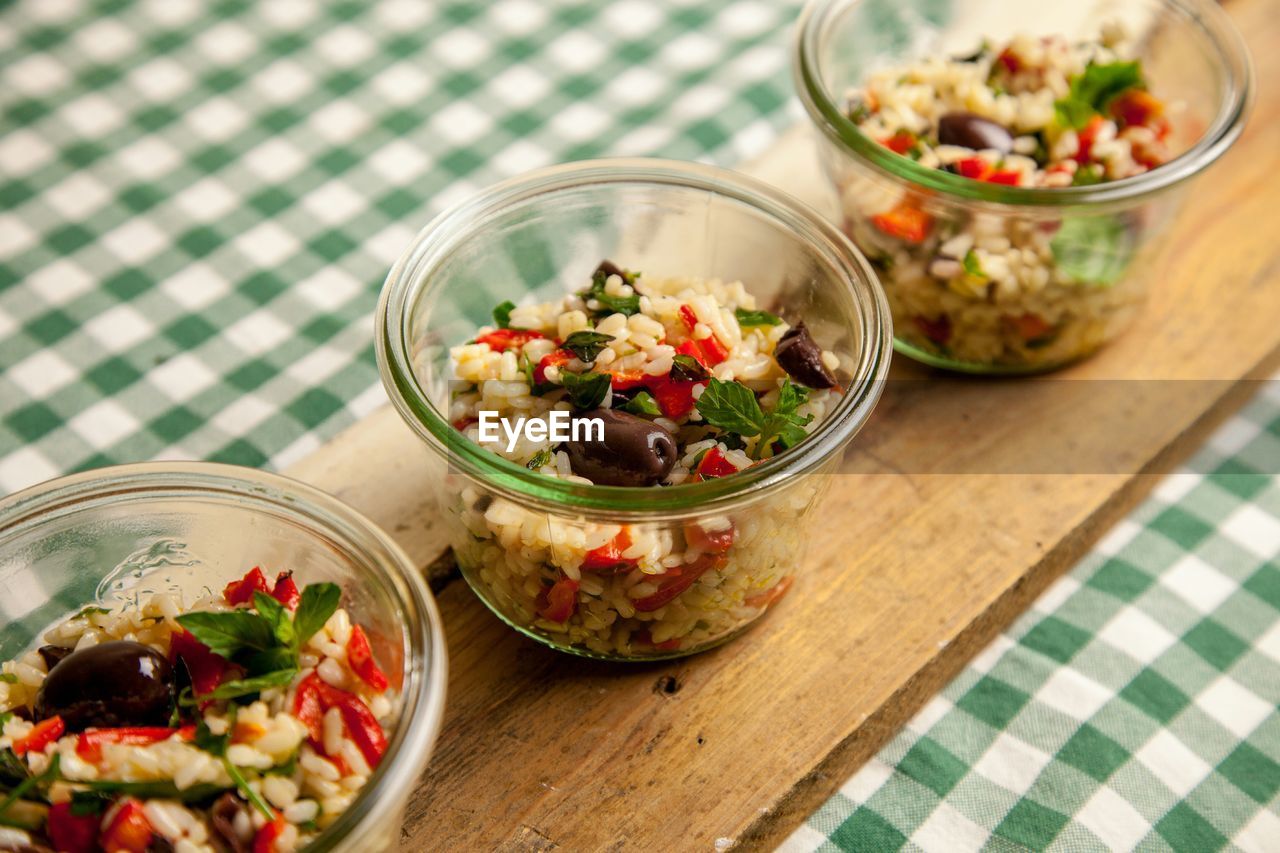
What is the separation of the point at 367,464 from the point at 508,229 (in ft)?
1.34

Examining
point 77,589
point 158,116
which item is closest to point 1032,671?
point 77,589

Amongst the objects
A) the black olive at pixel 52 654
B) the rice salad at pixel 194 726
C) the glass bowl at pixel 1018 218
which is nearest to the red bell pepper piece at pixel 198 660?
the rice salad at pixel 194 726

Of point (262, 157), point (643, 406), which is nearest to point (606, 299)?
point (643, 406)

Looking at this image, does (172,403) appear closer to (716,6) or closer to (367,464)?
(367,464)

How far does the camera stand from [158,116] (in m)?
2.56

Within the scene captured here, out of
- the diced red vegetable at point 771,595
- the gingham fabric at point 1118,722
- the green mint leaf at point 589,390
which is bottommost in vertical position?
the gingham fabric at point 1118,722

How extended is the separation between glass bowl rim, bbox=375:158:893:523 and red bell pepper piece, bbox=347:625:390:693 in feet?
0.74

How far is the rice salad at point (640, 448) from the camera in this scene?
1.49 meters

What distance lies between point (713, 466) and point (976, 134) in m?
0.79

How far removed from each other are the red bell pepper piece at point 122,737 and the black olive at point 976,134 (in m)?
1.38

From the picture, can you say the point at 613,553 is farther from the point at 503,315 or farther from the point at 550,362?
the point at 503,315

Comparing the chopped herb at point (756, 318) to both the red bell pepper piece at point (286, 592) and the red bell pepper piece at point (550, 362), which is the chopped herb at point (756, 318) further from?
the red bell pepper piece at point (286, 592)

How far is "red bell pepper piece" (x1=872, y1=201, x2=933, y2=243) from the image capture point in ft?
6.39

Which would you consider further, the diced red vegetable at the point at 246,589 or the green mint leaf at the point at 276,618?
the diced red vegetable at the point at 246,589
